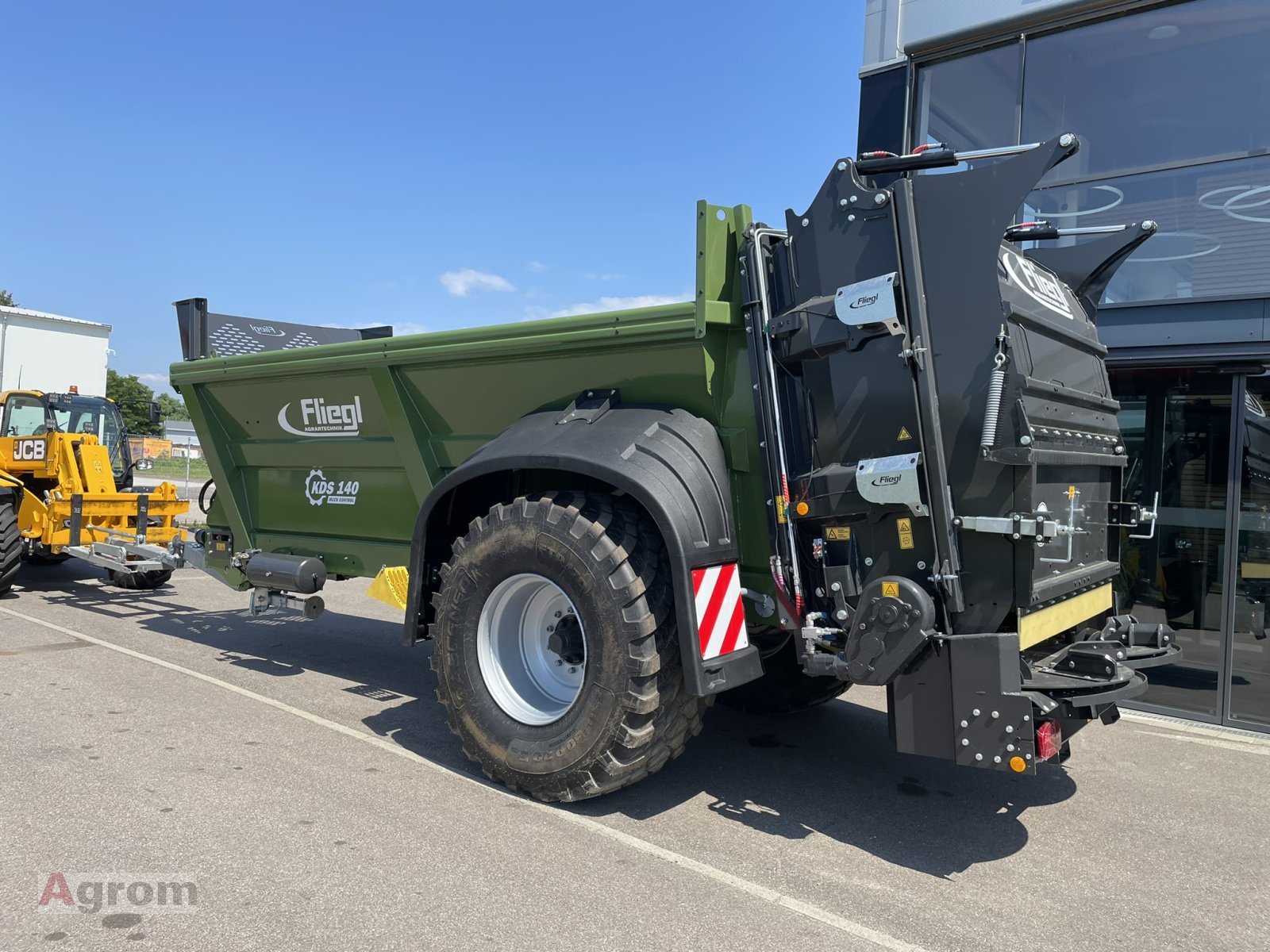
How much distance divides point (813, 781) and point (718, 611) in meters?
1.37

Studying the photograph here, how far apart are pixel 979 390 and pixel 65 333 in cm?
1826

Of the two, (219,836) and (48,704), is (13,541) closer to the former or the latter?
(48,704)

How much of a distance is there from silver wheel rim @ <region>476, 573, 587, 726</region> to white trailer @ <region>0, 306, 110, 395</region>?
14.9 metres

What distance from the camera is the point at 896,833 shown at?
157 inches

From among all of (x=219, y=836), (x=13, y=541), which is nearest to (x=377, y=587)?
(x=219, y=836)

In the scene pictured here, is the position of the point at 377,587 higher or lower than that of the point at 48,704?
higher

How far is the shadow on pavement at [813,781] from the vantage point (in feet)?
13.0

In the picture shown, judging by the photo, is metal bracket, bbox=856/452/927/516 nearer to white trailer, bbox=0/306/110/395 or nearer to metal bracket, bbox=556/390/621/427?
metal bracket, bbox=556/390/621/427

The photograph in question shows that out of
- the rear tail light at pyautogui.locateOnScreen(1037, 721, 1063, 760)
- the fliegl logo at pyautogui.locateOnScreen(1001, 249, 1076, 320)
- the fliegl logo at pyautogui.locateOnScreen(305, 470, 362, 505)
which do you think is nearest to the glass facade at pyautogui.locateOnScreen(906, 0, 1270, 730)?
the fliegl logo at pyautogui.locateOnScreen(1001, 249, 1076, 320)

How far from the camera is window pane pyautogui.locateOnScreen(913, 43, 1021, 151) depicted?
7766 mm

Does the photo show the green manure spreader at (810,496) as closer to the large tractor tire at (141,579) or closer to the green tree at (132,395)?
the large tractor tire at (141,579)

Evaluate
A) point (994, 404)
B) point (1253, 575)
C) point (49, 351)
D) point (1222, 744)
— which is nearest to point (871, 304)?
point (994, 404)

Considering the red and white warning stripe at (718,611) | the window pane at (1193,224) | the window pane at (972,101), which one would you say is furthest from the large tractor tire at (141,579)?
the window pane at (1193,224)
